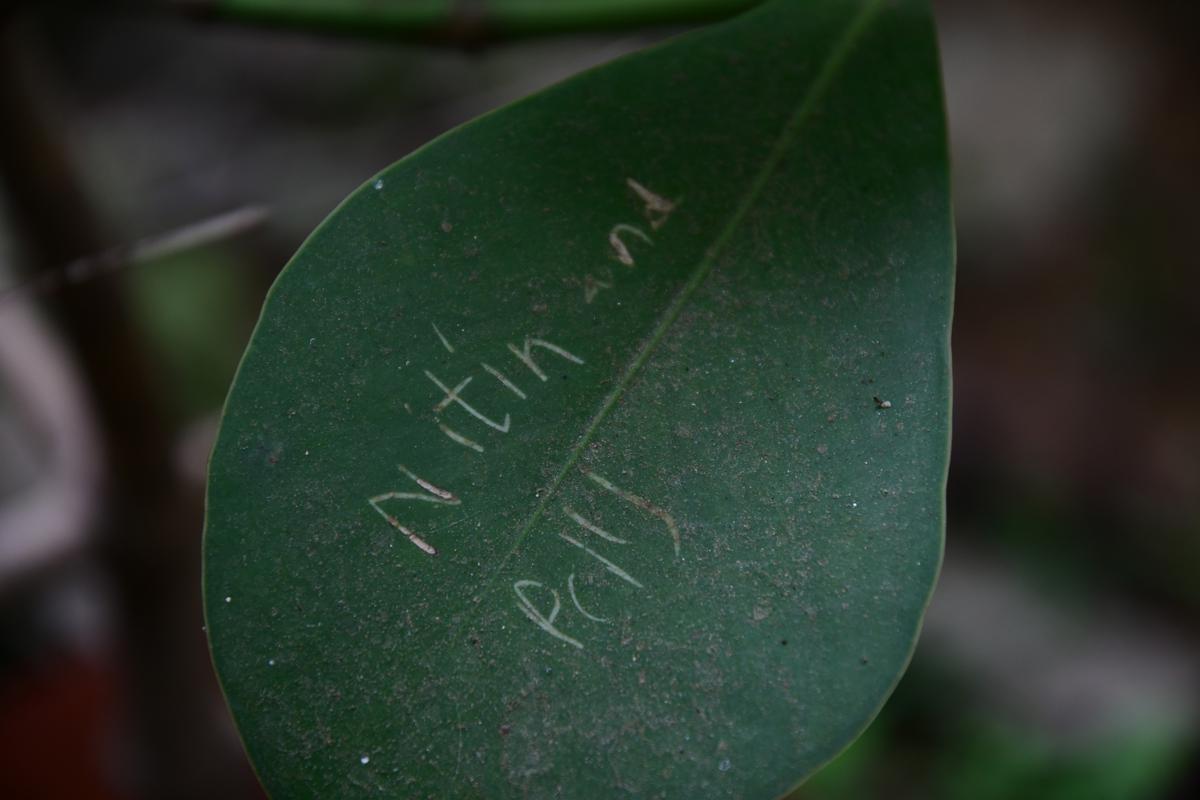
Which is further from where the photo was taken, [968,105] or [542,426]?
[968,105]

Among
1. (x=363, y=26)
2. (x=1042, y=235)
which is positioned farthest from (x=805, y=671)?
(x=1042, y=235)

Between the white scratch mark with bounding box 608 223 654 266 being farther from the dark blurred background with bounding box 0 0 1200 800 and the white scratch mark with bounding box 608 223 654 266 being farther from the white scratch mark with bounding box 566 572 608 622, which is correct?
the dark blurred background with bounding box 0 0 1200 800

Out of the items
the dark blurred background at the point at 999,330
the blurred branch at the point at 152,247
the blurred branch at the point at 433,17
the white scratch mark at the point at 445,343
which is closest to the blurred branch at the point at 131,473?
the blurred branch at the point at 152,247

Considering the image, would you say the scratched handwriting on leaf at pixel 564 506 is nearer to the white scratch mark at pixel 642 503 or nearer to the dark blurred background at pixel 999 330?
the white scratch mark at pixel 642 503

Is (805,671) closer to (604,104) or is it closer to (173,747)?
(604,104)

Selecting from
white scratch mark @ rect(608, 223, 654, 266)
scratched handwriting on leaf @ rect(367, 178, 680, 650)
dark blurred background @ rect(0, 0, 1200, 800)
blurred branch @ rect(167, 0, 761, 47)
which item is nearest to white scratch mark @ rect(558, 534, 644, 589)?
scratched handwriting on leaf @ rect(367, 178, 680, 650)

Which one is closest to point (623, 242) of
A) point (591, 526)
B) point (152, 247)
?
point (591, 526)

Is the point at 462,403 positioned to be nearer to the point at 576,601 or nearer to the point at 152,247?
the point at 576,601
